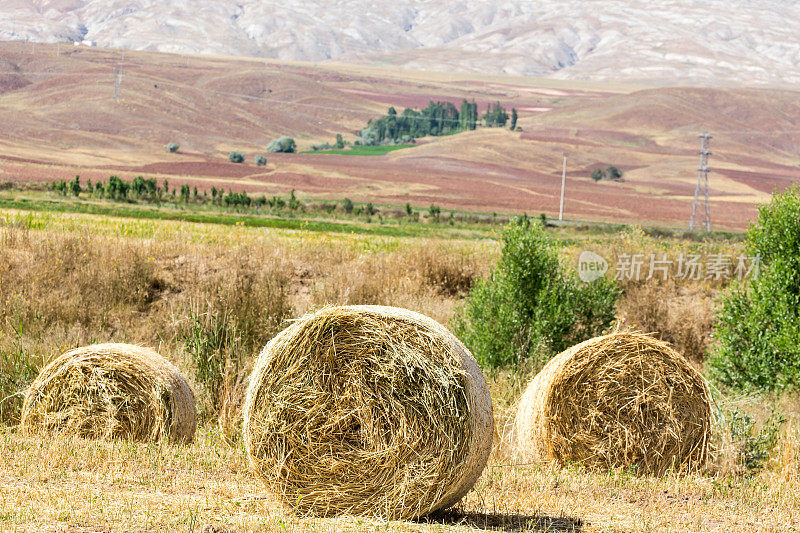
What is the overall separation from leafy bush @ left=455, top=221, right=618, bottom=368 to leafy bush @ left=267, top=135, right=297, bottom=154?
106 meters

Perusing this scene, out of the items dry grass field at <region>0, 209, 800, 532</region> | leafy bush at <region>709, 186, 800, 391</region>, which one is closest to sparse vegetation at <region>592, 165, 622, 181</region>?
dry grass field at <region>0, 209, 800, 532</region>

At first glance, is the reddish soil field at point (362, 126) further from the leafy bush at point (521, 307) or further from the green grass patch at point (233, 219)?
the leafy bush at point (521, 307)

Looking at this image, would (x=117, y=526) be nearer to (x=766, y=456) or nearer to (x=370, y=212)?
(x=766, y=456)

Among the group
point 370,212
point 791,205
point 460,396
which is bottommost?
point 370,212

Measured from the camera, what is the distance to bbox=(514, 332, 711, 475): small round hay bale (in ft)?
30.2

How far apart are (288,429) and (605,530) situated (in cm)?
245

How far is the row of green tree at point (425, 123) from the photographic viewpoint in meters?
138

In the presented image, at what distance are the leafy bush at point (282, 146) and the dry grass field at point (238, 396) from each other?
319 feet

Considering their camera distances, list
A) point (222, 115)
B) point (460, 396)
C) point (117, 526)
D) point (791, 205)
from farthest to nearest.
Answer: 1. point (222, 115)
2. point (791, 205)
3. point (460, 396)
4. point (117, 526)

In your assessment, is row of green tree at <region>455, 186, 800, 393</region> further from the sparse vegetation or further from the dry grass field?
the sparse vegetation

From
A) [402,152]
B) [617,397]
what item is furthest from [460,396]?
[402,152]

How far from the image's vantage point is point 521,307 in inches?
616

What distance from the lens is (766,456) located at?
979 centimetres

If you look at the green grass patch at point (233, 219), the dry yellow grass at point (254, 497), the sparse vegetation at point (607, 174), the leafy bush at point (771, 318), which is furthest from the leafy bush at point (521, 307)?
the sparse vegetation at point (607, 174)
